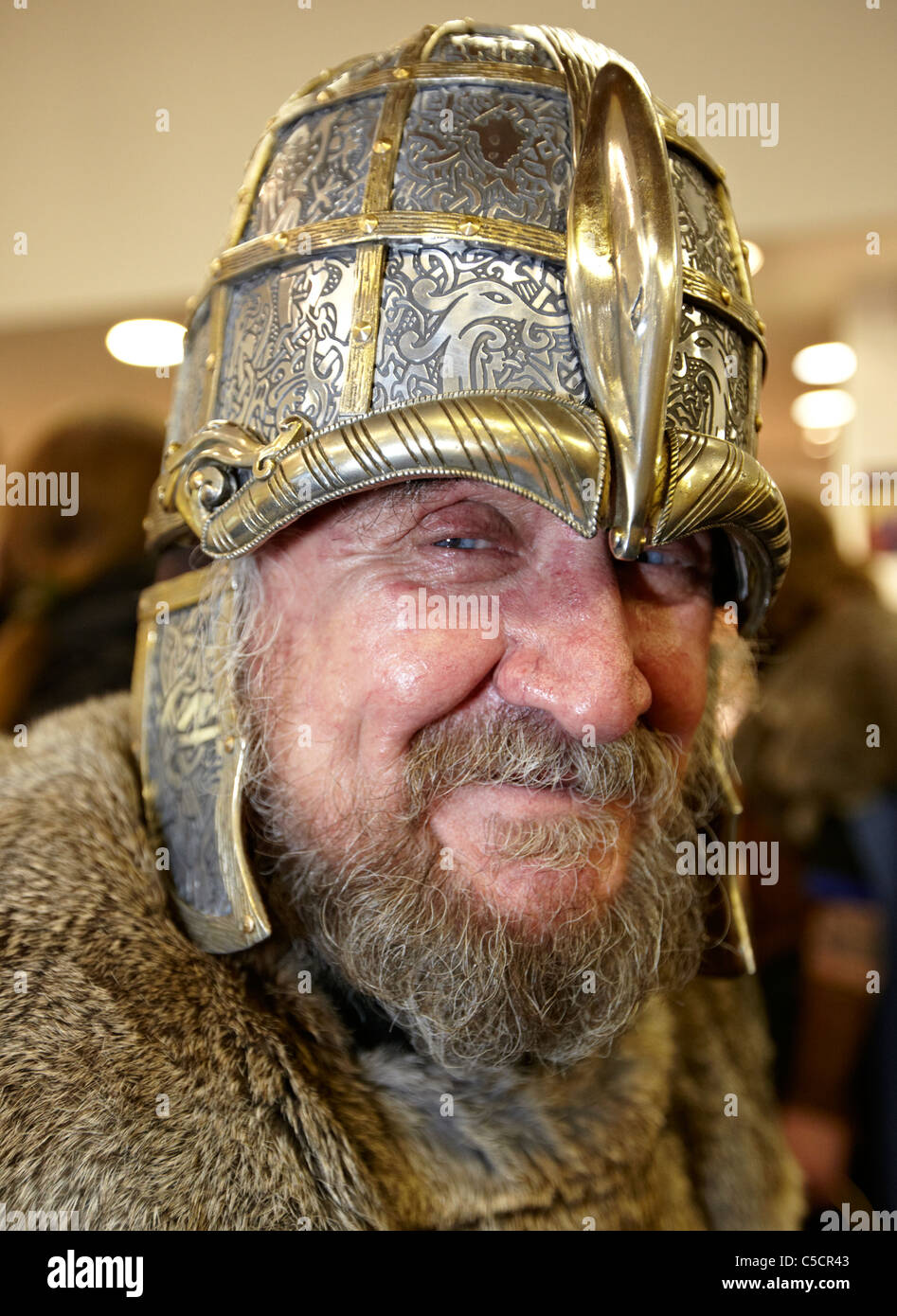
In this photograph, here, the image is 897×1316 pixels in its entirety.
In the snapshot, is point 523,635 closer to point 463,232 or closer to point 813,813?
point 463,232

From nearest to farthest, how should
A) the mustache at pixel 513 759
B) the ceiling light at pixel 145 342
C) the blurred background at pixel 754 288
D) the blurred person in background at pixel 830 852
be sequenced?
the mustache at pixel 513 759, the blurred background at pixel 754 288, the blurred person in background at pixel 830 852, the ceiling light at pixel 145 342

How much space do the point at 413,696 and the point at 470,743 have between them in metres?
0.07

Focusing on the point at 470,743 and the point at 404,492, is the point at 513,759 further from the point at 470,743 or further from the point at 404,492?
the point at 404,492

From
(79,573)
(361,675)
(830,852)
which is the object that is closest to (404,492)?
(361,675)

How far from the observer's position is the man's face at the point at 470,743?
87 cm

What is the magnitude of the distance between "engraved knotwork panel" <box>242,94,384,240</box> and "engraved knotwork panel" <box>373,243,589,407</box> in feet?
0.36

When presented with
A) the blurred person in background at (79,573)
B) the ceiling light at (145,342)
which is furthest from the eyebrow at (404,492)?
the ceiling light at (145,342)

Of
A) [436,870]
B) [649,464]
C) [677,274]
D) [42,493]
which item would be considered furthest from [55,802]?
[42,493]

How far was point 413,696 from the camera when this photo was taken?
2.84 ft

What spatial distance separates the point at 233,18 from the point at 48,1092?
1516mm

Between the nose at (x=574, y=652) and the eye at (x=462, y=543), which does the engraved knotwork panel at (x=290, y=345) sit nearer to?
the eye at (x=462, y=543)

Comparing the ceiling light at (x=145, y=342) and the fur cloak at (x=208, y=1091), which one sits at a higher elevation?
the ceiling light at (x=145, y=342)

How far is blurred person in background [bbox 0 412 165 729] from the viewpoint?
5.97 ft

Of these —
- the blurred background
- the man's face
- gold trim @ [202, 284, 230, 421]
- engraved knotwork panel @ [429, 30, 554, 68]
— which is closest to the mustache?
the man's face
